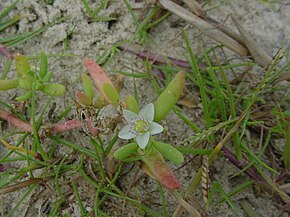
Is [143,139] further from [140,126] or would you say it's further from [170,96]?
[170,96]

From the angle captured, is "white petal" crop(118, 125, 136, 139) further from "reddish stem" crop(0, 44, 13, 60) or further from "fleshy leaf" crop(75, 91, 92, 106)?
"reddish stem" crop(0, 44, 13, 60)

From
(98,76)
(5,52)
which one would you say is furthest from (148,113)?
(5,52)

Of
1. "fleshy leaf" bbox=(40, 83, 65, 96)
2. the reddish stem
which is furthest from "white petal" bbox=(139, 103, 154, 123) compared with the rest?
the reddish stem

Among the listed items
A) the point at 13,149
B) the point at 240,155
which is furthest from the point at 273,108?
the point at 13,149

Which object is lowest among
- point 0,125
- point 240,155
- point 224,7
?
point 240,155

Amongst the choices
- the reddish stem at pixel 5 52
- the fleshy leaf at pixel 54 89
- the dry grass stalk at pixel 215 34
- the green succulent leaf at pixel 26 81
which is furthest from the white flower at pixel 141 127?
the reddish stem at pixel 5 52

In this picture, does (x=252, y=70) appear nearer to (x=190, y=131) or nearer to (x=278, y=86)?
(x=278, y=86)
